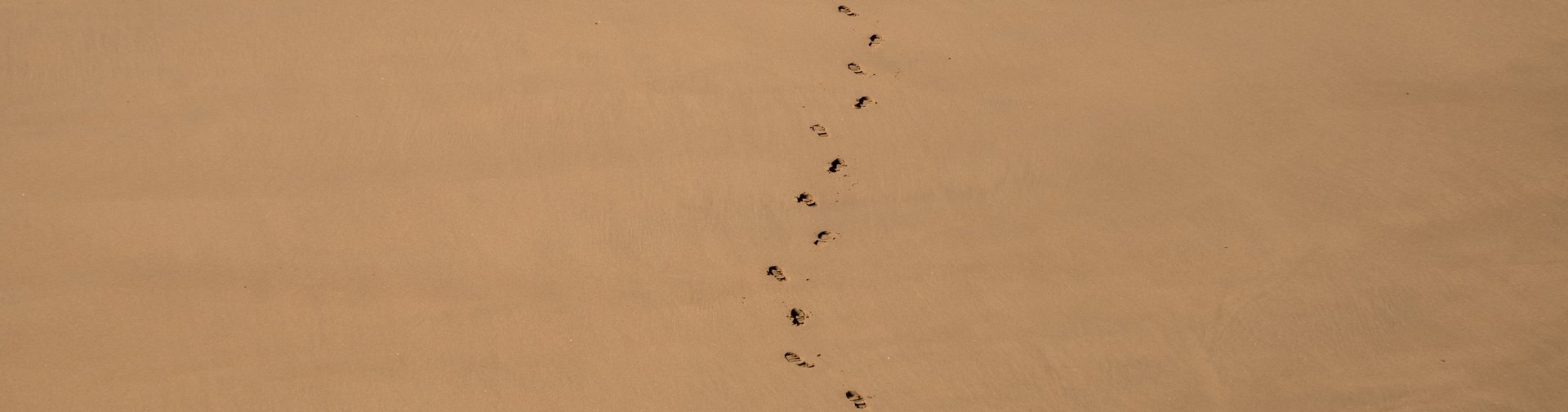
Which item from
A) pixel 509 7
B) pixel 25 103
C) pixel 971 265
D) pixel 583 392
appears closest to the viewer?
pixel 583 392

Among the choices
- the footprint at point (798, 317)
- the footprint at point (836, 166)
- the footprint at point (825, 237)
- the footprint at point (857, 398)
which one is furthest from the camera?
the footprint at point (836, 166)

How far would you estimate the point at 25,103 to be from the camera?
3768 millimetres

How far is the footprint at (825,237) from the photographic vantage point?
3.54 meters

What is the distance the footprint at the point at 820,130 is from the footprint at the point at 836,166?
11 cm

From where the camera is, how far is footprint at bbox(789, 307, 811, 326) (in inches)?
135

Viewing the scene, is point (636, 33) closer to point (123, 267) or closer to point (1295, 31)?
point (123, 267)

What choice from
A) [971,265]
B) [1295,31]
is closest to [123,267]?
[971,265]

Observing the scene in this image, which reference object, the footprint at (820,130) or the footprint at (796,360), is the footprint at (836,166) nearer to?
the footprint at (820,130)

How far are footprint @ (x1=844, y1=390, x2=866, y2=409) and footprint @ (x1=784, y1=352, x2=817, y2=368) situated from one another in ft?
0.47

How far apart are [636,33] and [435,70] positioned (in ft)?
2.43

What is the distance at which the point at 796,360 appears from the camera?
3369mm

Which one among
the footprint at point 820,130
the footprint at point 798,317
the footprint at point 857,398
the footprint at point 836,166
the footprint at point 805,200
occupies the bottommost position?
the footprint at point 857,398

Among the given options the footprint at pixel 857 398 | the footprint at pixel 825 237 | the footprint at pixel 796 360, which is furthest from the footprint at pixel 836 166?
the footprint at pixel 857 398

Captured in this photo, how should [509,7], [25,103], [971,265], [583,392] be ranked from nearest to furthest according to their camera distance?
1. [583,392]
2. [971,265]
3. [25,103]
4. [509,7]
